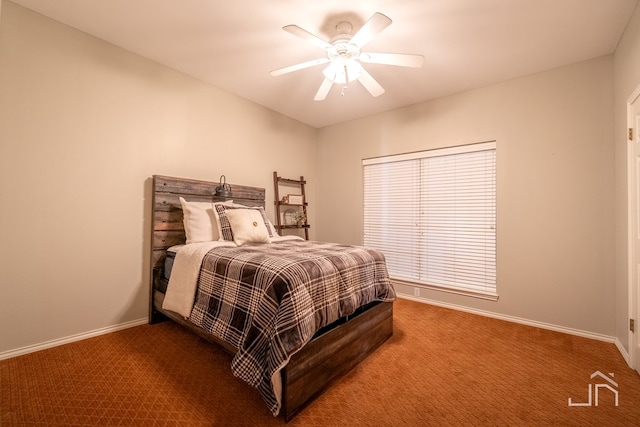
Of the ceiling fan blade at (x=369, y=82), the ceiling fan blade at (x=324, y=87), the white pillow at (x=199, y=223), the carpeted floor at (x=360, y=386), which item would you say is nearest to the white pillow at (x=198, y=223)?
the white pillow at (x=199, y=223)

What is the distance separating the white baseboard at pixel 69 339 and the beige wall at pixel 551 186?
10.8 ft

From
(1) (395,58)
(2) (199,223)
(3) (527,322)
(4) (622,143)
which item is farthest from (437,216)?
(2) (199,223)

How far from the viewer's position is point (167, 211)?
262 centimetres

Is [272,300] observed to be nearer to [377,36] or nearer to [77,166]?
[77,166]

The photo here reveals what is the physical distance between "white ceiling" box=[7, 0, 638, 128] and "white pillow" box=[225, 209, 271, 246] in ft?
5.00

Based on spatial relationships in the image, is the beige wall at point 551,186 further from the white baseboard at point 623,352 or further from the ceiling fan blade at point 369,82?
the ceiling fan blade at point 369,82

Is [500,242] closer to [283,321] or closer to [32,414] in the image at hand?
[283,321]

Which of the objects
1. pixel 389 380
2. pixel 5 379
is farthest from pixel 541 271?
pixel 5 379

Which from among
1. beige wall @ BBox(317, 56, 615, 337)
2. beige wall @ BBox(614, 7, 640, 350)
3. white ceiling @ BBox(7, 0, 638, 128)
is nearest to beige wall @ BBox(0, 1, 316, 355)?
white ceiling @ BBox(7, 0, 638, 128)

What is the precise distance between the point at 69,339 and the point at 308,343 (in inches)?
82.3

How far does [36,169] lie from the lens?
77.8 inches

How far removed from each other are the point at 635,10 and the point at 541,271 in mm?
2150

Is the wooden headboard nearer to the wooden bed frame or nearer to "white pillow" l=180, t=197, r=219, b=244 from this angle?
the wooden bed frame

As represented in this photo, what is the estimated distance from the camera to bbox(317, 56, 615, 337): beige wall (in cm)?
233
